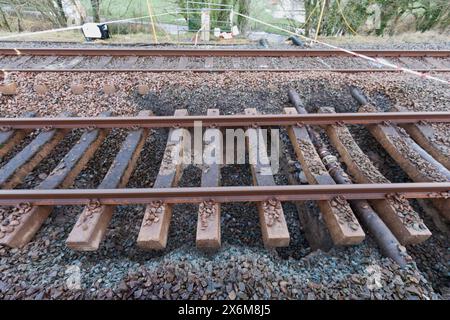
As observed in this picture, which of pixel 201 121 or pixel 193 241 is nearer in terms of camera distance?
pixel 193 241

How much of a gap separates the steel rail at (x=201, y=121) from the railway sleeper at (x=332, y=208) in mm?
406

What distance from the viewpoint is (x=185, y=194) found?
2643 mm

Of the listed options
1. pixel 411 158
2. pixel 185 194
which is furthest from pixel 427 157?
pixel 185 194

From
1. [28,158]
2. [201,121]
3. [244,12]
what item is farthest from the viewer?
[244,12]

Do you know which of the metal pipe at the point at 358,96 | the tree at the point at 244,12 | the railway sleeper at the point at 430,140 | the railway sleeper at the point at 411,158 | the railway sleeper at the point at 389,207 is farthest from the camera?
the tree at the point at 244,12

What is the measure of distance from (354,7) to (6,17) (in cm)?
1730

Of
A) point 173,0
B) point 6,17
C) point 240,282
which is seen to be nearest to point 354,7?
point 173,0

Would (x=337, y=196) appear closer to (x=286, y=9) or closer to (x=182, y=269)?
(x=182, y=269)

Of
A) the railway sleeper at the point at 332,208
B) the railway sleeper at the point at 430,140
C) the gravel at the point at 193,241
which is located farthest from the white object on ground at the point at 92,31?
the railway sleeper at the point at 430,140

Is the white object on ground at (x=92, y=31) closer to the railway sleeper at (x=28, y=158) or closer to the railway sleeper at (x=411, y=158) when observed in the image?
the railway sleeper at (x=28, y=158)

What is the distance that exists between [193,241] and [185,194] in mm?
560

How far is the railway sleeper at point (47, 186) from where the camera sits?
248cm

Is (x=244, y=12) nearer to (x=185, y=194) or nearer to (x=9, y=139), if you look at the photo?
(x=9, y=139)

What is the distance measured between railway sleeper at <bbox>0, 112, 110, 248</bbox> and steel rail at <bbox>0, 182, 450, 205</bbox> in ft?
0.40
